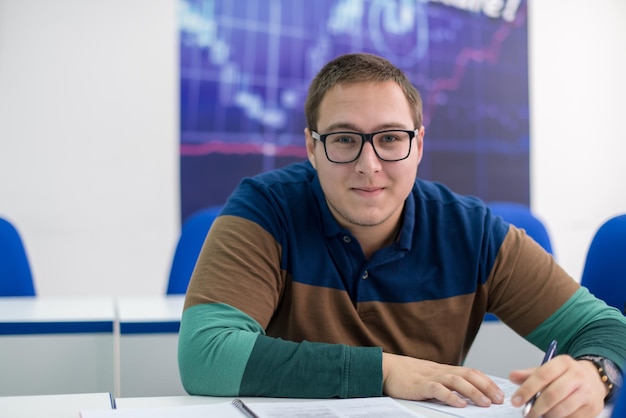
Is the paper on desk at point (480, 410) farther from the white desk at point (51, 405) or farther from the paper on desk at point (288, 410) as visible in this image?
the white desk at point (51, 405)

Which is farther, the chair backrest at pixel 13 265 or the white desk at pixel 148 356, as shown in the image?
the chair backrest at pixel 13 265

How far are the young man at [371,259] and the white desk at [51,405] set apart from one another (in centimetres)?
21

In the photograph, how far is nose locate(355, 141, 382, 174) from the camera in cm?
147

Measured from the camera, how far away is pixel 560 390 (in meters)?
1.06

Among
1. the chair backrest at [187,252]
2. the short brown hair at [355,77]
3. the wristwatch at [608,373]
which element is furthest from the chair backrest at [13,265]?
the wristwatch at [608,373]

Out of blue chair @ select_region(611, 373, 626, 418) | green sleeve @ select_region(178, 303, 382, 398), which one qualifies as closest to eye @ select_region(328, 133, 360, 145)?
green sleeve @ select_region(178, 303, 382, 398)

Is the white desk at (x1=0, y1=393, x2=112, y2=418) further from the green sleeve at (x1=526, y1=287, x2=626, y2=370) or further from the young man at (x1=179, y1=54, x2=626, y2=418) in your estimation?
the green sleeve at (x1=526, y1=287, x2=626, y2=370)

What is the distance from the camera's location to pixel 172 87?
3.67 metres

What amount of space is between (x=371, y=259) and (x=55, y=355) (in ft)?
2.75

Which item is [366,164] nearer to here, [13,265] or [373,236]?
[373,236]

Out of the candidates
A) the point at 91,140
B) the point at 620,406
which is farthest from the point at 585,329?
the point at 91,140

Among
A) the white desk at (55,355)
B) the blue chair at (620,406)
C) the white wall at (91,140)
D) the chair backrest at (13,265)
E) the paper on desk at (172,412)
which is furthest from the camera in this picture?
the white wall at (91,140)

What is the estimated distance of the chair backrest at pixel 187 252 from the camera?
2.59m

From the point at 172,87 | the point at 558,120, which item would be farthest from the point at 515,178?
the point at 172,87
